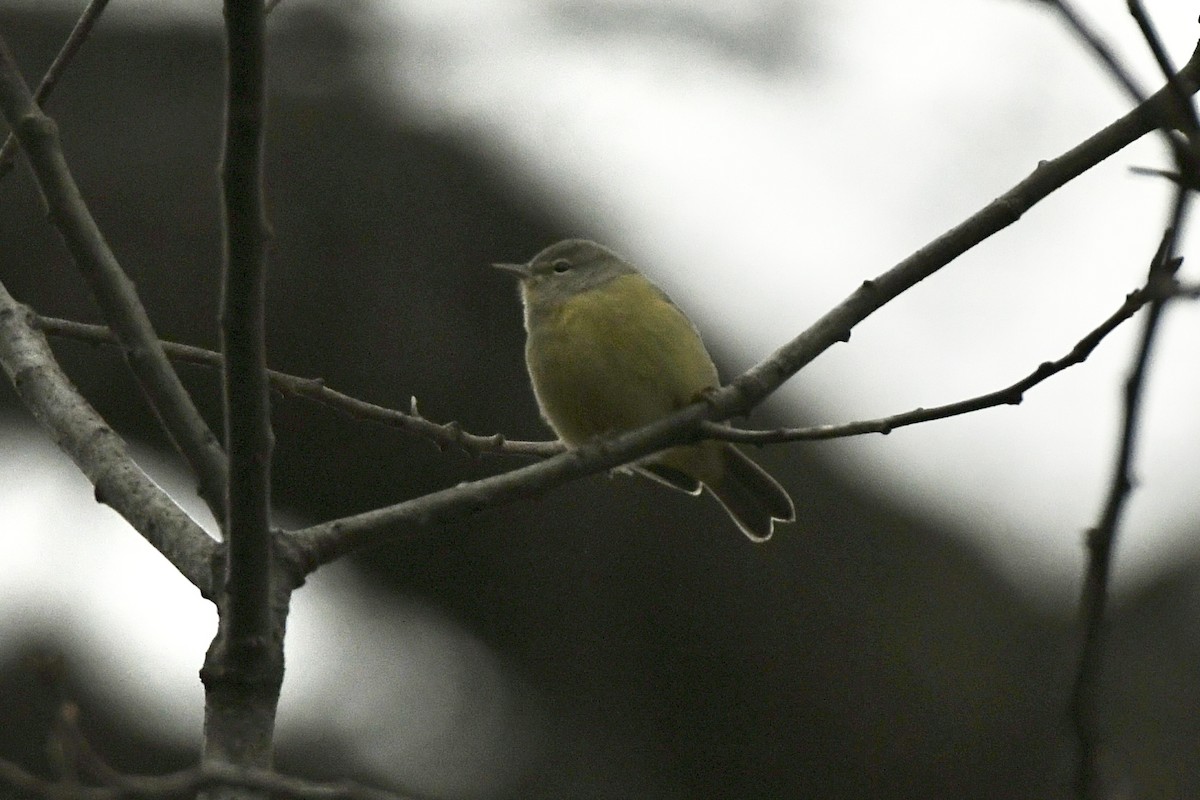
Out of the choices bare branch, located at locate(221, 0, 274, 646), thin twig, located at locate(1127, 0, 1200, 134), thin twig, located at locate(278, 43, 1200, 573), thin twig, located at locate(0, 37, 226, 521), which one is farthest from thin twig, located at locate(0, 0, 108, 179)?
thin twig, located at locate(1127, 0, 1200, 134)

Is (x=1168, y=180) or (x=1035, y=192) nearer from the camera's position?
(x=1168, y=180)

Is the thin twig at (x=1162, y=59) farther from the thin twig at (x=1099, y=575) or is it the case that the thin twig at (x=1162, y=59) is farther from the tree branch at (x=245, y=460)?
the tree branch at (x=245, y=460)

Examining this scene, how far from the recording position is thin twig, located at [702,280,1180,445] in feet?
8.50

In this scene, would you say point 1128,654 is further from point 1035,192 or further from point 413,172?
point 1035,192

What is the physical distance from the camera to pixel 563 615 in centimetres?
865

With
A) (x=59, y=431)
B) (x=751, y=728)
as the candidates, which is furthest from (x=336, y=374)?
(x=59, y=431)

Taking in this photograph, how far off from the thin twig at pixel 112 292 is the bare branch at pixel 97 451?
0.17m

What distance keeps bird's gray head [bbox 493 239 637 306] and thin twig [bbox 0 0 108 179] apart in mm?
2017

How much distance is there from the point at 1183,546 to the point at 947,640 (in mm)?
1399

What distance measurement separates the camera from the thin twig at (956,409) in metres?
2.59

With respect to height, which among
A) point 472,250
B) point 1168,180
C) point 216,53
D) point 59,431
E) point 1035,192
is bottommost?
point 1168,180

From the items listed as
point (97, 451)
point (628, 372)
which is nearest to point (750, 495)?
point (628, 372)

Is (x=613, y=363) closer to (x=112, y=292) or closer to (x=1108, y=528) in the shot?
(x=112, y=292)

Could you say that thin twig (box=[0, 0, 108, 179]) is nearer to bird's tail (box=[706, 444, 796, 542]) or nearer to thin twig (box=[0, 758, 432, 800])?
thin twig (box=[0, 758, 432, 800])
